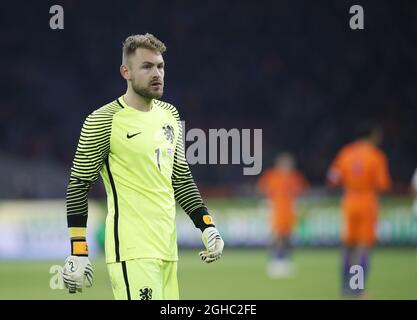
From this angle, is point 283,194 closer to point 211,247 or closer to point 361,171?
point 361,171

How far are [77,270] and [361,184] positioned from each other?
734 centimetres

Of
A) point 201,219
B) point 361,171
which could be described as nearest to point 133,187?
point 201,219

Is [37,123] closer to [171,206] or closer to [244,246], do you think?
[244,246]

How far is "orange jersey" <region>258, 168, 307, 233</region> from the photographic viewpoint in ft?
52.1

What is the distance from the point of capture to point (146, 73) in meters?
5.09

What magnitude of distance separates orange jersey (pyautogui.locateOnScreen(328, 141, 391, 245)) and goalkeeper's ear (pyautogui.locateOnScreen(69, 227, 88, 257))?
273 inches

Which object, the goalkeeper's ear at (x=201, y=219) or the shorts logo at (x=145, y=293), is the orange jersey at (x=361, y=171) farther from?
the shorts logo at (x=145, y=293)

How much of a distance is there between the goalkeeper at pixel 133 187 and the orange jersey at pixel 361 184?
21.8 ft

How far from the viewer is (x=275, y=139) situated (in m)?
20.6

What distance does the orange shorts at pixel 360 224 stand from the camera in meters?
11.7

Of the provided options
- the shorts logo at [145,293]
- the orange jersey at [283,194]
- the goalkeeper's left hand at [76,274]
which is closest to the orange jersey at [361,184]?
the orange jersey at [283,194]
